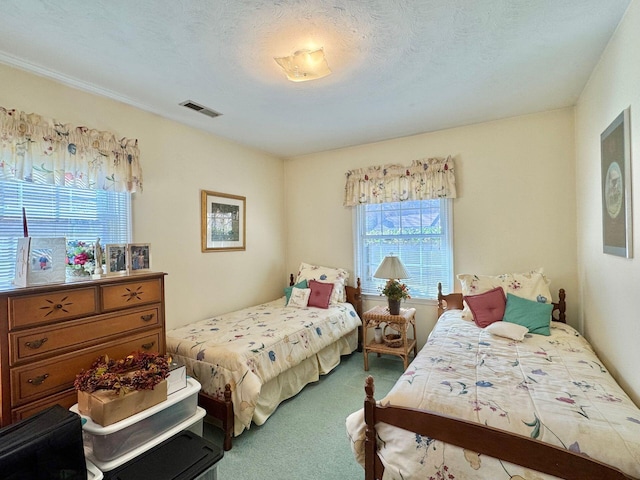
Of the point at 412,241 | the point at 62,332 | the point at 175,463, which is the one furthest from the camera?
the point at 412,241

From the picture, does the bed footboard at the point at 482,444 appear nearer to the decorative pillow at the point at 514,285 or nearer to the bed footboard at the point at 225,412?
the bed footboard at the point at 225,412

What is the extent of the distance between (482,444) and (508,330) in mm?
1411

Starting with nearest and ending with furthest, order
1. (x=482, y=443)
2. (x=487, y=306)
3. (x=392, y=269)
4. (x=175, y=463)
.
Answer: (x=482, y=443) < (x=175, y=463) < (x=487, y=306) < (x=392, y=269)

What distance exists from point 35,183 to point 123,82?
0.94 metres

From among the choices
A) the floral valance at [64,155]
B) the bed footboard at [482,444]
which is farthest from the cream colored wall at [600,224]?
the floral valance at [64,155]

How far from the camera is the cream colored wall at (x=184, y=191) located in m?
2.29

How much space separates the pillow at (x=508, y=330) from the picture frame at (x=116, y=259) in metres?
2.86

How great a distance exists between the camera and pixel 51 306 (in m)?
1.77

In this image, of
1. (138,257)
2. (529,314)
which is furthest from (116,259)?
(529,314)

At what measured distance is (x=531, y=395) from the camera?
4.97ft

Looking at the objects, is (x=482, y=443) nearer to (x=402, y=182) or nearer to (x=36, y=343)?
(x=36, y=343)

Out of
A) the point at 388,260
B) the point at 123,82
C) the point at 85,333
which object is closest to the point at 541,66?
the point at 388,260

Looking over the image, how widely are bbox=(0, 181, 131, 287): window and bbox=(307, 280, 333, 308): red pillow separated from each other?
6.56 ft

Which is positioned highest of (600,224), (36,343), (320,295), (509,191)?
(509,191)
